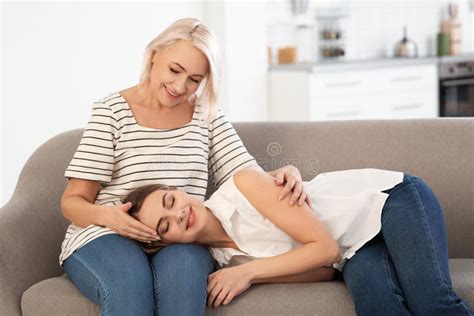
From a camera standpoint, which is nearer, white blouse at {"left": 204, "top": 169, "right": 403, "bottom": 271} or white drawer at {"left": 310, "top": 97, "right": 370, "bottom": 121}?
white blouse at {"left": 204, "top": 169, "right": 403, "bottom": 271}

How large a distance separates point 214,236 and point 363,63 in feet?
11.2

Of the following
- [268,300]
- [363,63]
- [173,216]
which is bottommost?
[268,300]

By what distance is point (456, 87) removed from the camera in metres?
6.21

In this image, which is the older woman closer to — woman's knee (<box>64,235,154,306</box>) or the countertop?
woman's knee (<box>64,235,154,306</box>)

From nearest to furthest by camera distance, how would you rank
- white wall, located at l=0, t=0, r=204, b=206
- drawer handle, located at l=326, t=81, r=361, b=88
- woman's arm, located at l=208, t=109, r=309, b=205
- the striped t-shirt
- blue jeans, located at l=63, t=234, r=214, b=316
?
blue jeans, located at l=63, t=234, r=214, b=316, the striped t-shirt, woman's arm, located at l=208, t=109, r=309, b=205, white wall, located at l=0, t=0, r=204, b=206, drawer handle, located at l=326, t=81, r=361, b=88

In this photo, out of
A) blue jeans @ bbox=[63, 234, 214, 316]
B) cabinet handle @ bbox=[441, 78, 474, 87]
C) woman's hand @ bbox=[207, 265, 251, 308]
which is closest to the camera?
blue jeans @ bbox=[63, 234, 214, 316]

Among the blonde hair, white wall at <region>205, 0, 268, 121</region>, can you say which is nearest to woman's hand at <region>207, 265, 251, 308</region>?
the blonde hair

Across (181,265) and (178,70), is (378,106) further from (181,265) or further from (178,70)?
(181,265)

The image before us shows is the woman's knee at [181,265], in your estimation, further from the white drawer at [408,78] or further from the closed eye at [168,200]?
the white drawer at [408,78]

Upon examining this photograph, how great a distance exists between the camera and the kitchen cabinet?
547cm

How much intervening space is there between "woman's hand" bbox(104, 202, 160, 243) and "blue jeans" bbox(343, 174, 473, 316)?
0.54 meters

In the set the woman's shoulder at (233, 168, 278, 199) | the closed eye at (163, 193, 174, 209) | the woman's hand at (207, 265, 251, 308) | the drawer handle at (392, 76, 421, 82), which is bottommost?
the woman's hand at (207, 265, 251, 308)

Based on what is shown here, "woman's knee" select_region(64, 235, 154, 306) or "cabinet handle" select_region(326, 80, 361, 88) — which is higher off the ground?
"cabinet handle" select_region(326, 80, 361, 88)

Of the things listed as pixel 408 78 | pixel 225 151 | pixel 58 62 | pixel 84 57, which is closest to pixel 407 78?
pixel 408 78
